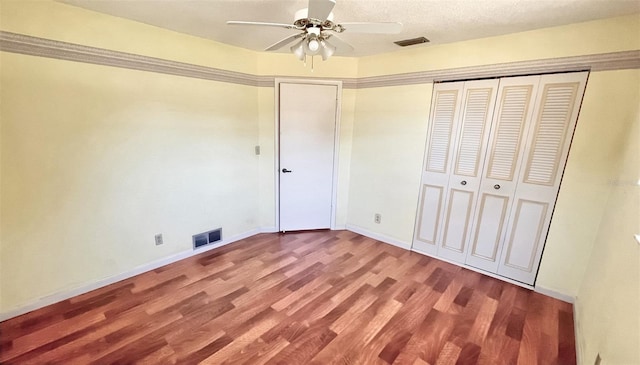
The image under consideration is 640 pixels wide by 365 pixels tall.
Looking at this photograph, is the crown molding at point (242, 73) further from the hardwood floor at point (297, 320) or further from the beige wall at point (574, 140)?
the hardwood floor at point (297, 320)

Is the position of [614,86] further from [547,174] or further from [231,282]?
[231,282]

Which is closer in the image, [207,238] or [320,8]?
[320,8]

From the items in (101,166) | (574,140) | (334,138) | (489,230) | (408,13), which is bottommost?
(489,230)

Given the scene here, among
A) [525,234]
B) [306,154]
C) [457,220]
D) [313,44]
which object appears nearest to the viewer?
[313,44]

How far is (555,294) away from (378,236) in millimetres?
1894

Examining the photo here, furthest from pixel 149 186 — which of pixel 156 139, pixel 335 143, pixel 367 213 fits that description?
pixel 367 213

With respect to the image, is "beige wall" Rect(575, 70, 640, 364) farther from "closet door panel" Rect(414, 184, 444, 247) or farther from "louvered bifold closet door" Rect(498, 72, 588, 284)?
"closet door panel" Rect(414, 184, 444, 247)

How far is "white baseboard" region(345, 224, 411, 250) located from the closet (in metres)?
0.28

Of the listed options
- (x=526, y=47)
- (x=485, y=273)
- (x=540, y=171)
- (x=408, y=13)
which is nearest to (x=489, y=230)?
(x=485, y=273)

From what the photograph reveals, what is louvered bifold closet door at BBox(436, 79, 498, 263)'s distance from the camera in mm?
2676

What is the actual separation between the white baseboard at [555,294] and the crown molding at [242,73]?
2002mm

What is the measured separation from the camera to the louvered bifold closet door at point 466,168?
268 centimetres

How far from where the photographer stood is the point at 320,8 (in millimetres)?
1369

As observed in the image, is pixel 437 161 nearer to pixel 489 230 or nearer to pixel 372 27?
pixel 489 230
